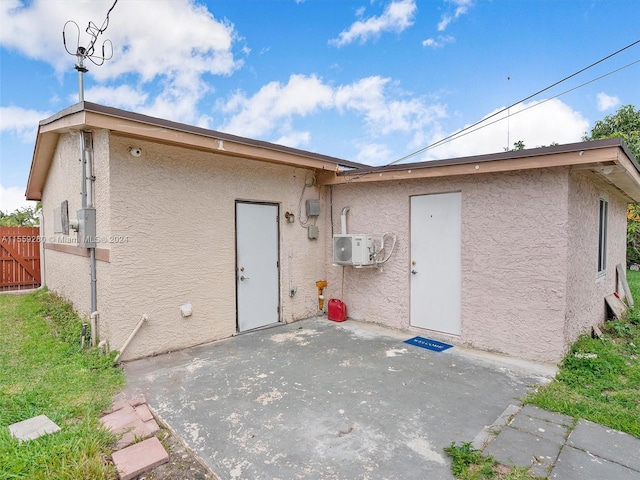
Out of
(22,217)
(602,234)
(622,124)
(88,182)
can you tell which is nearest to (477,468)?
(88,182)

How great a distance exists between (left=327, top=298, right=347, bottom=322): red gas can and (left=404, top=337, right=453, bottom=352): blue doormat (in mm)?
1625

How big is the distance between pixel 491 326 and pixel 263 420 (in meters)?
3.78

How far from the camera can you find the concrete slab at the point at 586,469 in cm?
232

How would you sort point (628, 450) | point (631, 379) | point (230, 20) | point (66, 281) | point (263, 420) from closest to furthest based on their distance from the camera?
point (628, 450) → point (263, 420) → point (631, 379) → point (66, 281) → point (230, 20)

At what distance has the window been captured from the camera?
21.0ft

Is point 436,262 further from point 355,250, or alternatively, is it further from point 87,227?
point 87,227

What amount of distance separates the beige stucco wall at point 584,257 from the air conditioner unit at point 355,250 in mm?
3060

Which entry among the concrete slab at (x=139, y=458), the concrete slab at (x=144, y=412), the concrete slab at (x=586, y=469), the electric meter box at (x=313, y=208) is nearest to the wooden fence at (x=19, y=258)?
the electric meter box at (x=313, y=208)

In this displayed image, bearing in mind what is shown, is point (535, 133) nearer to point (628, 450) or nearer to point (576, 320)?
point (576, 320)

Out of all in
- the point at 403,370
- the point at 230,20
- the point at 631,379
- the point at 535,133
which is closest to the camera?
the point at 631,379

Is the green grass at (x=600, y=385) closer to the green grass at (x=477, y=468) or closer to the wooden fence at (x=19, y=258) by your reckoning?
the green grass at (x=477, y=468)

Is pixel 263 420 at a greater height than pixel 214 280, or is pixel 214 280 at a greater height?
pixel 214 280

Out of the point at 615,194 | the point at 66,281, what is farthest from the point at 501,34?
the point at 66,281

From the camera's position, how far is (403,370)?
4.31 m
